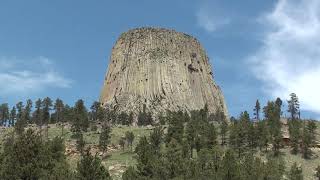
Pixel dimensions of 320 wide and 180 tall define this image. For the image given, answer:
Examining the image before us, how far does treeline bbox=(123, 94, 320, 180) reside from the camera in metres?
85.5

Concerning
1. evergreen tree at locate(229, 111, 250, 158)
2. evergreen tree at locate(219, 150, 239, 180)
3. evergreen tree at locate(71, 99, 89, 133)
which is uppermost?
evergreen tree at locate(71, 99, 89, 133)

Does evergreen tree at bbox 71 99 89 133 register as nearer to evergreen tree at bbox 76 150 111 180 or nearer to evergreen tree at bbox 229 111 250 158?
evergreen tree at bbox 229 111 250 158

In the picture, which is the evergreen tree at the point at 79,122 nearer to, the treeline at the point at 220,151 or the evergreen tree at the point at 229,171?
the treeline at the point at 220,151

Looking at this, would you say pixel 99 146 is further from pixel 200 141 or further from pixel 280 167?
pixel 280 167

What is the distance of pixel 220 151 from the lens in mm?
117688

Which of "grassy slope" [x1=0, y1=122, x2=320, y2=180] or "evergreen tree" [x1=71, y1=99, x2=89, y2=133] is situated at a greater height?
"evergreen tree" [x1=71, y1=99, x2=89, y2=133]

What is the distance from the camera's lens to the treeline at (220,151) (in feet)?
281

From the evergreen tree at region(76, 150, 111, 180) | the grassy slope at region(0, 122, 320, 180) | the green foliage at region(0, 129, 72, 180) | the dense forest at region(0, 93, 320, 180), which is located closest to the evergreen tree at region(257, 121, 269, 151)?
the dense forest at region(0, 93, 320, 180)

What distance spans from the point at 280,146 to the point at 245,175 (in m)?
79.7

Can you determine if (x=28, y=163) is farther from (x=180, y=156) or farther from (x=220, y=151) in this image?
(x=220, y=151)

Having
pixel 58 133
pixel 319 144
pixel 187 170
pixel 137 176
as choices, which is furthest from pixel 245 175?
pixel 58 133

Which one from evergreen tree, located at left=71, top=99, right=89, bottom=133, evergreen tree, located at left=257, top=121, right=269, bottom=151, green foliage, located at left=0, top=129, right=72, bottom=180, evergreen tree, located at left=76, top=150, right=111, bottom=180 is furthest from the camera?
evergreen tree, located at left=71, top=99, right=89, bottom=133

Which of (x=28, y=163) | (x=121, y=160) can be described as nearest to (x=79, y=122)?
(x=121, y=160)

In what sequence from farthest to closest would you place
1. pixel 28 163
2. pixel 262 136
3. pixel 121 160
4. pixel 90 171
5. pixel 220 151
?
1. pixel 262 136
2. pixel 121 160
3. pixel 220 151
4. pixel 90 171
5. pixel 28 163
